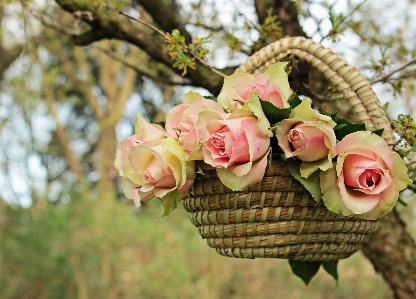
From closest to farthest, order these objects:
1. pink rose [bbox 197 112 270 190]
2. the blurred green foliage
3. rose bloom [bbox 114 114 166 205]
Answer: pink rose [bbox 197 112 270 190], rose bloom [bbox 114 114 166 205], the blurred green foliage

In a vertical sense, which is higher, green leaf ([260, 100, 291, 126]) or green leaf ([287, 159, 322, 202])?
green leaf ([260, 100, 291, 126])

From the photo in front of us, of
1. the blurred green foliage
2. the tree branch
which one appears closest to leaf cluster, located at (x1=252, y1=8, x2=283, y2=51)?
the tree branch

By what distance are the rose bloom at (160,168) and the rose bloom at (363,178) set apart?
0.69 ft

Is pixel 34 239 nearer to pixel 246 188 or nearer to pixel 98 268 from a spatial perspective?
pixel 98 268

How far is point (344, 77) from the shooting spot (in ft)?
2.73

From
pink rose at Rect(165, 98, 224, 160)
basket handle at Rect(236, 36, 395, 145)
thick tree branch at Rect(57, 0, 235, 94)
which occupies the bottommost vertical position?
thick tree branch at Rect(57, 0, 235, 94)

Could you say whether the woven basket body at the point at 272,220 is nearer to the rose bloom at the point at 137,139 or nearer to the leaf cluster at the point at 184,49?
the rose bloom at the point at 137,139

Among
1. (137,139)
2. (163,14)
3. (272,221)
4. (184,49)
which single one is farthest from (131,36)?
(272,221)

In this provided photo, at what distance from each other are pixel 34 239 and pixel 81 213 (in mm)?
359

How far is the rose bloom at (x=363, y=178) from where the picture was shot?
2.13 feet

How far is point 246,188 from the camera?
66 centimetres

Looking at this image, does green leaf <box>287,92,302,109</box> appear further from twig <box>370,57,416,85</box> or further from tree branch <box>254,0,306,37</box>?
tree branch <box>254,0,306,37</box>

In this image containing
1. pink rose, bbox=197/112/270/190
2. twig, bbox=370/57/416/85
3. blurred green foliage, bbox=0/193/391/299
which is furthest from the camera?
blurred green foliage, bbox=0/193/391/299

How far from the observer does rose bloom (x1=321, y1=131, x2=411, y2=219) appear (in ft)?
2.13
